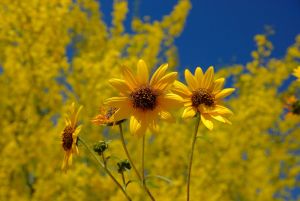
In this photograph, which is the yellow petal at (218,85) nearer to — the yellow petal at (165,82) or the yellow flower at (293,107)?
the yellow petal at (165,82)

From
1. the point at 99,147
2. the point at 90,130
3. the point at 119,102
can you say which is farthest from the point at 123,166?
the point at 90,130

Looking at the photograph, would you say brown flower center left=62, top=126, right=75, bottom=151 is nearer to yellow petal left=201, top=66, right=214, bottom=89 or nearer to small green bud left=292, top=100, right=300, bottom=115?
yellow petal left=201, top=66, right=214, bottom=89

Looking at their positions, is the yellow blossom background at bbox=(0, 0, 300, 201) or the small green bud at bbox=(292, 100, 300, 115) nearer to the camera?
the small green bud at bbox=(292, 100, 300, 115)

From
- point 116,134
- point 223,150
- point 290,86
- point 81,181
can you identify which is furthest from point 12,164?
point 290,86

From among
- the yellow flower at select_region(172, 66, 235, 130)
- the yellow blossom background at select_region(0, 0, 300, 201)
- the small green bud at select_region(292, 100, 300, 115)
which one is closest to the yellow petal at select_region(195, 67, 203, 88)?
the yellow flower at select_region(172, 66, 235, 130)

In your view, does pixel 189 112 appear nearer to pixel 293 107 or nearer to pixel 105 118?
pixel 105 118

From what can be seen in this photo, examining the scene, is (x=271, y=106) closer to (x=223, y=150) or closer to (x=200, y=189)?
(x=223, y=150)
